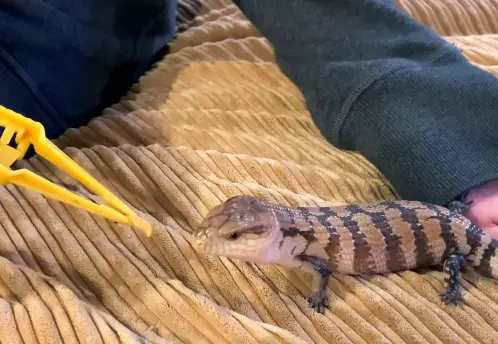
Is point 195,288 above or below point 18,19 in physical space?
below

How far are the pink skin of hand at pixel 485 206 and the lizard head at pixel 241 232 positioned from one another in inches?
10.6

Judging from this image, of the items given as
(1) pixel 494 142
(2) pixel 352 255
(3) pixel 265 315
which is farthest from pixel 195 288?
(1) pixel 494 142

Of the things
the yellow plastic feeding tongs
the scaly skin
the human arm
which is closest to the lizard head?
the scaly skin

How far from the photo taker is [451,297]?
630 mm

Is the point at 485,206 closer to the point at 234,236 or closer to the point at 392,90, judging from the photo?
the point at 392,90

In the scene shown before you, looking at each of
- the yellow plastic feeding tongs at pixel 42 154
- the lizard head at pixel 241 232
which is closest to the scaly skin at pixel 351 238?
the lizard head at pixel 241 232

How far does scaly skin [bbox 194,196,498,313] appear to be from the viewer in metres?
0.63

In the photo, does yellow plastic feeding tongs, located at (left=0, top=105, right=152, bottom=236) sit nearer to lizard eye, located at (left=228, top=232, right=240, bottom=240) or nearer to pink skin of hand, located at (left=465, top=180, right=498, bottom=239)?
lizard eye, located at (left=228, top=232, right=240, bottom=240)

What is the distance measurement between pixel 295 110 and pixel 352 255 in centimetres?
35

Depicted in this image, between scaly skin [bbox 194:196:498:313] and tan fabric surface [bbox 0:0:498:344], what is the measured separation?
0.02 m

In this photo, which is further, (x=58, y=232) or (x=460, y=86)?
(x=460, y=86)

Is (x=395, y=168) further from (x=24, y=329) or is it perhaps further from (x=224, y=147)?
(x=24, y=329)

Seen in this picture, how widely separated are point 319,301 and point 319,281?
3 centimetres

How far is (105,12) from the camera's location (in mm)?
915
